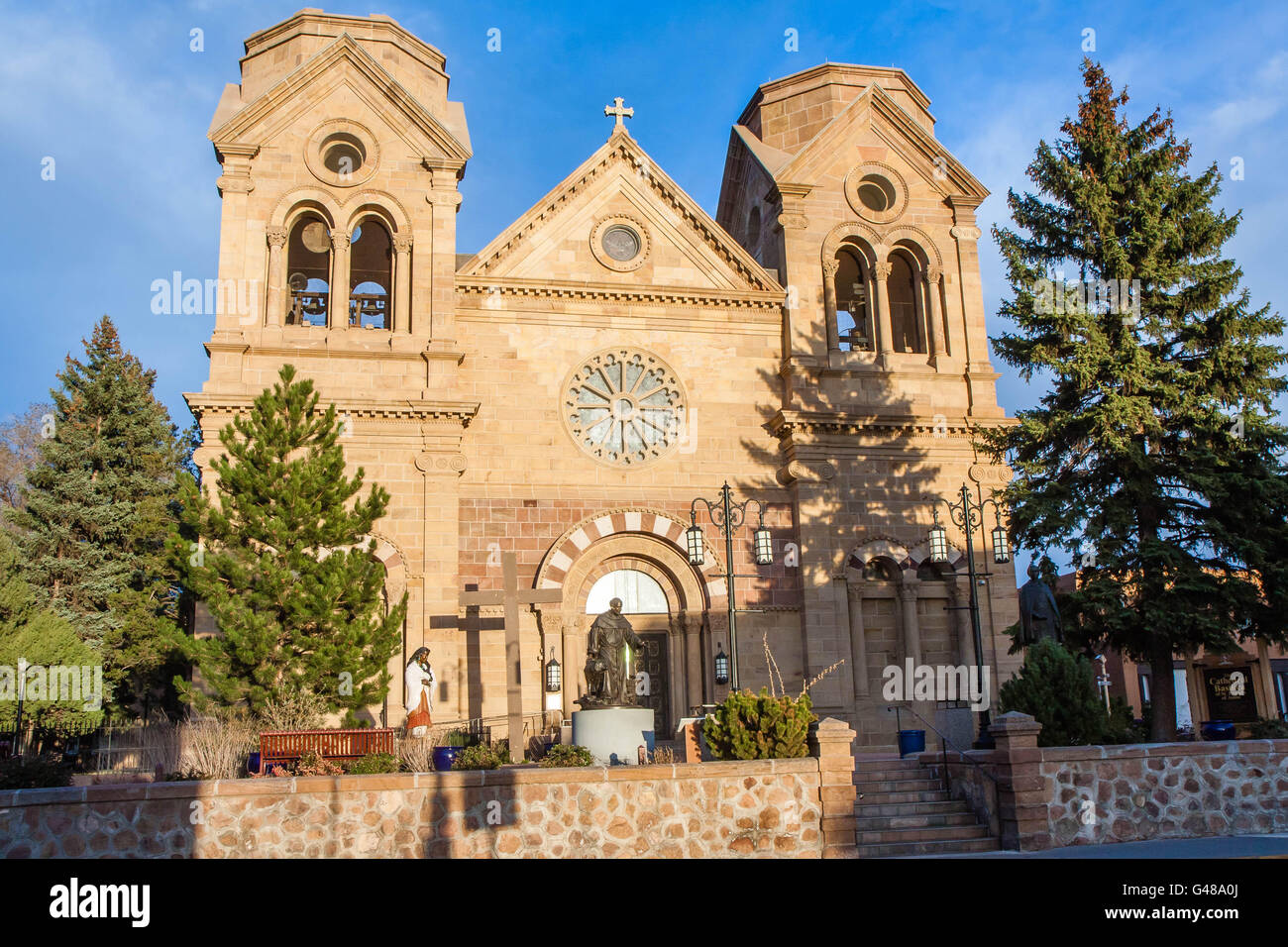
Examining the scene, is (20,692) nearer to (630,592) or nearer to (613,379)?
(630,592)

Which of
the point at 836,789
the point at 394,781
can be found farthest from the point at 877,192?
the point at 394,781

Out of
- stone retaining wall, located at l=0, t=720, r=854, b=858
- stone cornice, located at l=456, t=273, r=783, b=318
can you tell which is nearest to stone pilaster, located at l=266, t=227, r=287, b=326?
stone cornice, located at l=456, t=273, r=783, b=318

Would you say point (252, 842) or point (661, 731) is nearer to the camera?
point (252, 842)

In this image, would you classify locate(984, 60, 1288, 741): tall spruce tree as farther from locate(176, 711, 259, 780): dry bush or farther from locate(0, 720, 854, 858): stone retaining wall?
locate(176, 711, 259, 780): dry bush

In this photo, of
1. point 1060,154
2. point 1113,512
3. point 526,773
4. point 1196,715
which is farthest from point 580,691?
point 1196,715

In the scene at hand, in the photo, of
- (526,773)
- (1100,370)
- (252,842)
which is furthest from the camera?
(1100,370)

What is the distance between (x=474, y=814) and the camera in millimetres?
14523

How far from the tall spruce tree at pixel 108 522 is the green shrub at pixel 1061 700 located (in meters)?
22.7

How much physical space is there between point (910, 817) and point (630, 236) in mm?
15855

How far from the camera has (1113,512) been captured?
858 inches

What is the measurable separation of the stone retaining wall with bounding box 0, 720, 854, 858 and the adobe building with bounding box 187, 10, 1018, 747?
7.64 m

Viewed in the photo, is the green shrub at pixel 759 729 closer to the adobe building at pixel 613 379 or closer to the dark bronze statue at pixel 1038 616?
the dark bronze statue at pixel 1038 616
